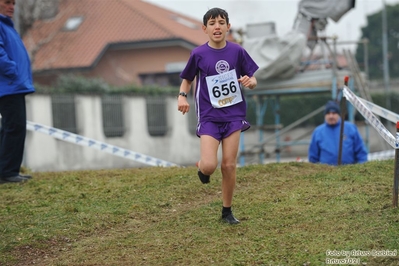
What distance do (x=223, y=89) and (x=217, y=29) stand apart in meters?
0.58

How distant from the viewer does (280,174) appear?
9422 mm

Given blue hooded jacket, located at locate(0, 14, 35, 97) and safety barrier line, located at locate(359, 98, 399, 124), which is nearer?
safety barrier line, located at locate(359, 98, 399, 124)

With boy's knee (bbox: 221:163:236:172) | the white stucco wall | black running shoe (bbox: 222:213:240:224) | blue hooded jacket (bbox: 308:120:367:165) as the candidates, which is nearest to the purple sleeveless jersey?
boy's knee (bbox: 221:163:236:172)

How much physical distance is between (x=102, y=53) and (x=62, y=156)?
13.4 metres

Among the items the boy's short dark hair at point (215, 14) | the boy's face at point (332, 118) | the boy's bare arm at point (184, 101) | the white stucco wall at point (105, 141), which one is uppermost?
the boy's short dark hair at point (215, 14)

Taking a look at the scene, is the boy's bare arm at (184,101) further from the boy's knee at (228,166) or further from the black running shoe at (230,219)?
the black running shoe at (230,219)

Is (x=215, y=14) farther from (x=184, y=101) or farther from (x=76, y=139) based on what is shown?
(x=76, y=139)

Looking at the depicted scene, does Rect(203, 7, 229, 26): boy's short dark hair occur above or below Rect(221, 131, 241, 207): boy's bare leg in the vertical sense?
above

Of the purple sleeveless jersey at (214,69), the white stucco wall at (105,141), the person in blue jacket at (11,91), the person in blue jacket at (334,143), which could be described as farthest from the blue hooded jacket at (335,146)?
the white stucco wall at (105,141)

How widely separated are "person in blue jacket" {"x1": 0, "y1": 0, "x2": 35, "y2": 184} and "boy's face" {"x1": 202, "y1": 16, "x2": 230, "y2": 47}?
3.17 m

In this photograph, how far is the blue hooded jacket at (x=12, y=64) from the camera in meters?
9.02

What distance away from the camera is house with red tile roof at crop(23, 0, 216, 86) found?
3791 centimetres

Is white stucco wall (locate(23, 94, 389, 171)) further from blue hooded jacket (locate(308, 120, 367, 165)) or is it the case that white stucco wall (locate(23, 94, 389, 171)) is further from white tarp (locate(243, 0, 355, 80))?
blue hooded jacket (locate(308, 120, 367, 165))

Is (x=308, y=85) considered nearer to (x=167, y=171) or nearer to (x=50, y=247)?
(x=167, y=171)
